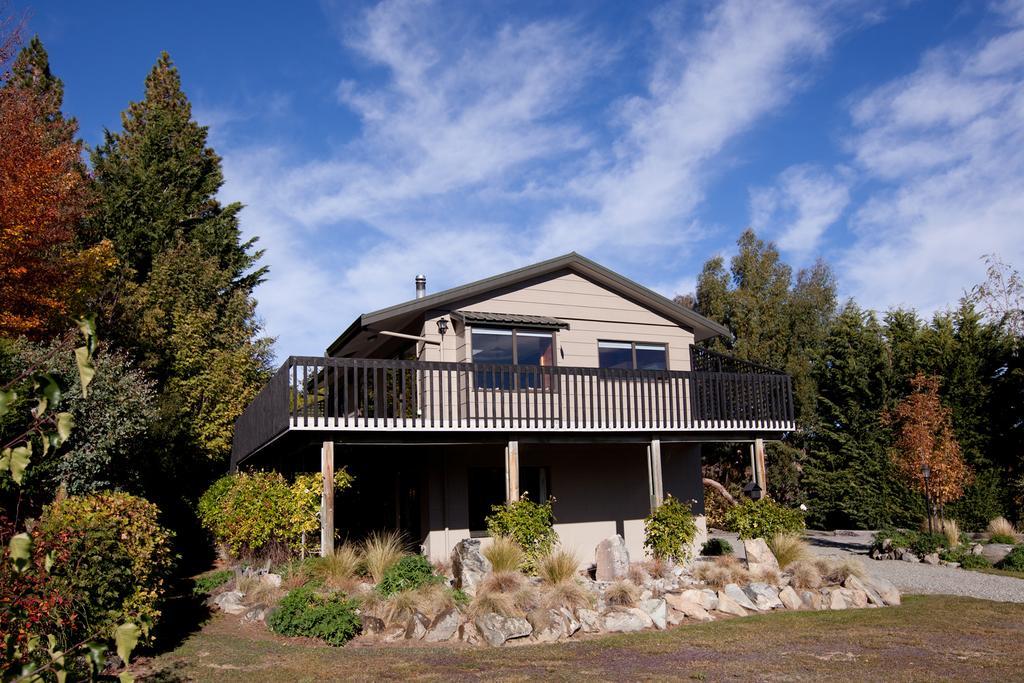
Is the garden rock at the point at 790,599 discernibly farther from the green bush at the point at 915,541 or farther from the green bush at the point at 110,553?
the green bush at the point at 110,553

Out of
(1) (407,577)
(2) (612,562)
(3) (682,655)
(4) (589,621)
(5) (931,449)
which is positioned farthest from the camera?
(5) (931,449)

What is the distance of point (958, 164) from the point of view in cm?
2239

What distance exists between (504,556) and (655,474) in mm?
5239

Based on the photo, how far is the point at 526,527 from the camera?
14.5 m

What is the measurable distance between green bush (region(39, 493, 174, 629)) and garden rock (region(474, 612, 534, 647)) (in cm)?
422

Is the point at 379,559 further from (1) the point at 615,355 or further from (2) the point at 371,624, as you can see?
(1) the point at 615,355

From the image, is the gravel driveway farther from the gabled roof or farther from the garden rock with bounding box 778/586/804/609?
the gabled roof

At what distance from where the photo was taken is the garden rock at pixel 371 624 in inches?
445

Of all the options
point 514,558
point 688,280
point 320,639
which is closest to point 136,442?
point 320,639

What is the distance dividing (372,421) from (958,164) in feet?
59.3

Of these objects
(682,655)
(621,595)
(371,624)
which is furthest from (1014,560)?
(371,624)

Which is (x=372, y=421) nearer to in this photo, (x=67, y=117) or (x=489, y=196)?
(x=489, y=196)

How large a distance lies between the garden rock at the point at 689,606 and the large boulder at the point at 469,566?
3.10 m

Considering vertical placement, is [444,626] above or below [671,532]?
below
